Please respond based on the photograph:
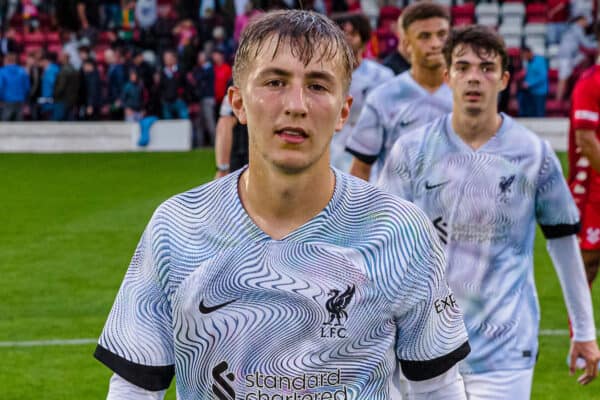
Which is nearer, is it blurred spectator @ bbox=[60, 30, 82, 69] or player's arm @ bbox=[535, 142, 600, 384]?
player's arm @ bbox=[535, 142, 600, 384]

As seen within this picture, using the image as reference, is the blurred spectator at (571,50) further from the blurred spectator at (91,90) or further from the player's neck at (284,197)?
the player's neck at (284,197)

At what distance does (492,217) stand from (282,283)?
2.65m

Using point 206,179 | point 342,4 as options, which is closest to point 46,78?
point 342,4

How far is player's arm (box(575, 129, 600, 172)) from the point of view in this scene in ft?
28.2

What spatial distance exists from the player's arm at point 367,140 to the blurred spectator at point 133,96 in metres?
20.4

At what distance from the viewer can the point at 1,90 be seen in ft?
94.3

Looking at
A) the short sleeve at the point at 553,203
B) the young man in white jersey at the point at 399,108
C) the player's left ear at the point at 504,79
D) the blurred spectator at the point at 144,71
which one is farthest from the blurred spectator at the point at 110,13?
the short sleeve at the point at 553,203

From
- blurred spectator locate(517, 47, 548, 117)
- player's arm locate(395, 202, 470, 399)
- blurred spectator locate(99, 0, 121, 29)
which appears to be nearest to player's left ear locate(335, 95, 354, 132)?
player's arm locate(395, 202, 470, 399)

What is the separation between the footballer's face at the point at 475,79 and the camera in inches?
221

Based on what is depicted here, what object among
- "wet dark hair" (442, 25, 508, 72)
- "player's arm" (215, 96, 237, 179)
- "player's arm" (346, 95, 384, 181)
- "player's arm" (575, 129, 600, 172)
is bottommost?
"player's arm" (215, 96, 237, 179)

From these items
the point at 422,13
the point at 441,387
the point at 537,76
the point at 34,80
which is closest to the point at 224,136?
the point at 422,13

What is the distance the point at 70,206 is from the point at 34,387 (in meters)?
9.77

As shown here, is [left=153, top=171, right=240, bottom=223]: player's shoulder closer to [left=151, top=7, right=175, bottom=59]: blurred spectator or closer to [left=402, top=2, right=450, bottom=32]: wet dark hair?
[left=402, top=2, right=450, bottom=32]: wet dark hair

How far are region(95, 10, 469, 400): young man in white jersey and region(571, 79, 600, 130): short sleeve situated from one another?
19.0ft
